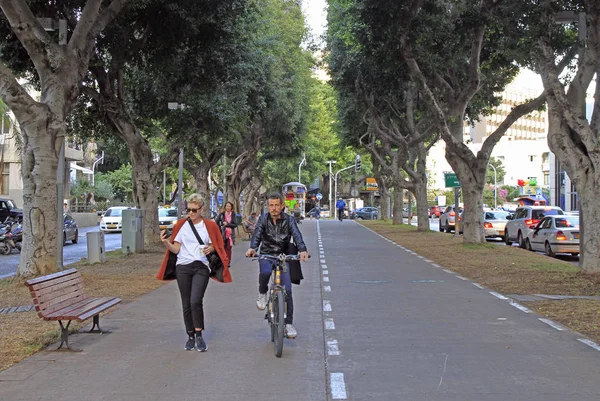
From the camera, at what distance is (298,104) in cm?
3862

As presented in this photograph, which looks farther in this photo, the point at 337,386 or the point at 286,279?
the point at 286,279

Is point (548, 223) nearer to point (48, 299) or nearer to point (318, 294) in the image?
point (318, 294)

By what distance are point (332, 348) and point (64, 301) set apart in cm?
311

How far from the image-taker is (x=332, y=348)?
7855 mm

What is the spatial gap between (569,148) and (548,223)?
913cm

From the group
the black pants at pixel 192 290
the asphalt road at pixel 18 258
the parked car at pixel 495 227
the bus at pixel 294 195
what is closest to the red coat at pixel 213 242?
the black pants at pixel 192 290

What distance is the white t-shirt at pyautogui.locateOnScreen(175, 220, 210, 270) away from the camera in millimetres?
7810

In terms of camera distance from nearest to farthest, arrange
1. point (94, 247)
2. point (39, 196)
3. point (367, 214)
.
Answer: point (39, 196) → point (94, 247) → point (367, 214)

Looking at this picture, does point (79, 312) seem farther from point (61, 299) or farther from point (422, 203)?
point (422, 203)

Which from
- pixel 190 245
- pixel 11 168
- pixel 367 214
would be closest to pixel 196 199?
pixel 190 245

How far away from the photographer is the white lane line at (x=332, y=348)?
301 inches

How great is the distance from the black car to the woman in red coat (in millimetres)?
20075

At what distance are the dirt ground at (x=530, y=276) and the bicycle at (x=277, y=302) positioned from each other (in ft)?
11.9

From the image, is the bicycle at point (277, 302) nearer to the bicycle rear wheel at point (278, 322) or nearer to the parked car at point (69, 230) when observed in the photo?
the bicycle rear wheel at point (278, 322)
